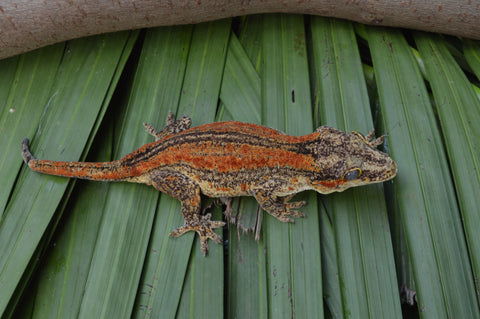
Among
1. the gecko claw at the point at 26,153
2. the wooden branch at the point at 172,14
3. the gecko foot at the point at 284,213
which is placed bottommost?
the gecko foot at the point at 284,213

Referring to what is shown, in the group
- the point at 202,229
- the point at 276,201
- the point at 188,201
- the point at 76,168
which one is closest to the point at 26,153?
the point at 76,168

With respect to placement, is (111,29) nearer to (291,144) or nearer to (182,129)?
(182,129)

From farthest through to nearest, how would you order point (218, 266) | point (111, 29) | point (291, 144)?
1. point (111, 29)
2. point (291, 144)
3. point (218, 266)

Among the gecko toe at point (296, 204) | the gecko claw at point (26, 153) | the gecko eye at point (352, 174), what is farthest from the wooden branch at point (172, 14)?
the gecko toe at point (296, 204)

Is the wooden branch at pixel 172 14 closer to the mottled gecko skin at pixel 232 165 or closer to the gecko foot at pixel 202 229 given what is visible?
the mottled gecko skin at pixel 232 165

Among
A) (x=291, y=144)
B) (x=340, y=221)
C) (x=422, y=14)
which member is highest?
(x=422, y=14)

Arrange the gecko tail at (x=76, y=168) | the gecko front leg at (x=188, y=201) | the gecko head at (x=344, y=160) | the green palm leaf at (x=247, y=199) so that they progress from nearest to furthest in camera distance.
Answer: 1. the green palm leaf at (x=247, y=199)
2. the gecko head at (x=344, y=160)
3. the gecko front leg at (x=188, y=201)
4. the gecko tail at (x=76, y=168)

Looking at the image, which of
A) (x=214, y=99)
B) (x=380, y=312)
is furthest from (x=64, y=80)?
(x=380, y=312)
